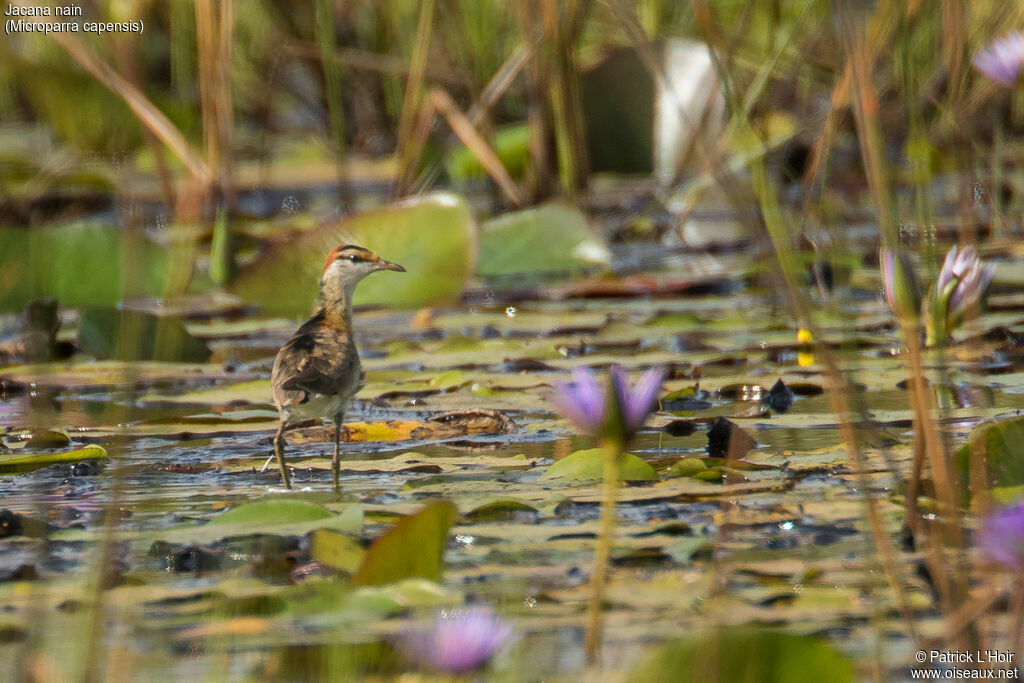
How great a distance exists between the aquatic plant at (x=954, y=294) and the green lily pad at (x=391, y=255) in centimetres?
159

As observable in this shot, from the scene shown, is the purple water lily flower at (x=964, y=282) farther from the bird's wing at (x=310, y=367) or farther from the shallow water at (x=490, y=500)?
the bird's wing at (x=310, y=367)

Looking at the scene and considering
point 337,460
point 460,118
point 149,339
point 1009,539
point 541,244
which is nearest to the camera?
point 1009,539

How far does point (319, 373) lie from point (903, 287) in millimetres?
1039

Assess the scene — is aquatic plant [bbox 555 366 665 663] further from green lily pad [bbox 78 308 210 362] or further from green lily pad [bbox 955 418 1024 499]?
green lily pad [bbox 78 308 210 362]

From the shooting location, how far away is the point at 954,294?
1.98m

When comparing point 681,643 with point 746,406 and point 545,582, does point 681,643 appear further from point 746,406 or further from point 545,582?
point 746,406

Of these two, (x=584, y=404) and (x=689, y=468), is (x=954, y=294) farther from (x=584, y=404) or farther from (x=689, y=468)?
(x=584, y=404)

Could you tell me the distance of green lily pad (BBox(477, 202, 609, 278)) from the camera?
3.72 m

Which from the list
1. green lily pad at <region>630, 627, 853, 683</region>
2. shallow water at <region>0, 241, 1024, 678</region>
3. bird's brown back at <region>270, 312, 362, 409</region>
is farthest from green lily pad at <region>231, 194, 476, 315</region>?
green lily pad at <region>630, 627, 853, 683</region>

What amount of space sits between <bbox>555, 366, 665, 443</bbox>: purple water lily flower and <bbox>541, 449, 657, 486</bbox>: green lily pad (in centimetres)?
57

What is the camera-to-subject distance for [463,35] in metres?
4.75

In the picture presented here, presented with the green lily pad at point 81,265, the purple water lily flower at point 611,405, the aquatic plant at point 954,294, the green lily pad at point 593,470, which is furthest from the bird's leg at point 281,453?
the green lily pad at point 81,265

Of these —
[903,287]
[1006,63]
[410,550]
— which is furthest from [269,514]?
[1006,63]

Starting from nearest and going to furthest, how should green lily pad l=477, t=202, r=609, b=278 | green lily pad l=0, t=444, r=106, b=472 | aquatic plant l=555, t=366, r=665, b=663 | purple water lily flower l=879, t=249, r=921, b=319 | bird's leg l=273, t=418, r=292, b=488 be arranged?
aquatic plant l=555, t=366, r=665, b=663 < purple water lily flower l=879, t=249, r=921, b=319 < bird's leg l=273, t=418, r=292, b=488 < green lily pad l=0, t=444, r=106, b=472 < green lily pad l=477, t=202, r=609, b=278
